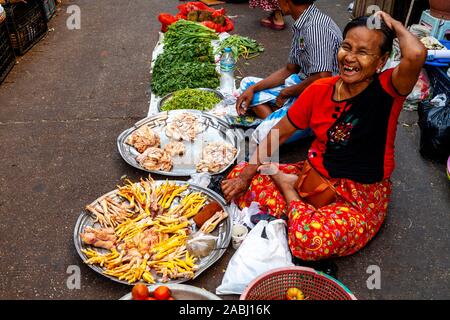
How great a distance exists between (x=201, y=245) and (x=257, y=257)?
1.31ft

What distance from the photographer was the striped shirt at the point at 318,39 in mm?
3385

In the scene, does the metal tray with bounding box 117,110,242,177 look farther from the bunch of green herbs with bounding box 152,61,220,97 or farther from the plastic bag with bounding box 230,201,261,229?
the bunch of green herbs with bounding box 152,61,220,97

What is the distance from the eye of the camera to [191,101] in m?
4.43

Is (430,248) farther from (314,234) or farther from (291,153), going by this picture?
(291,153)

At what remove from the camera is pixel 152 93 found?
496cm

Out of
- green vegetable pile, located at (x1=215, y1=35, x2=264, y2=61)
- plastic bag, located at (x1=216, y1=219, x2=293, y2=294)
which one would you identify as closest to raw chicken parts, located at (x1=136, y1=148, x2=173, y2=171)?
plastic bag, located at (x1=216, y1=219, x2=293, y2=294)

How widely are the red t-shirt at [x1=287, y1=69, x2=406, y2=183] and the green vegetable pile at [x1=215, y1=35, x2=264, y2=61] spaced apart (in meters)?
3.12

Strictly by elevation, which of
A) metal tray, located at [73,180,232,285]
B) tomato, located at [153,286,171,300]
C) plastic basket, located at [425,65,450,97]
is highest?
plastic basket, located at [425,65,450,97]

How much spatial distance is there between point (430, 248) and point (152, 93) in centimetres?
334

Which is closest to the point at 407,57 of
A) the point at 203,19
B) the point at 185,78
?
the point at 185,78

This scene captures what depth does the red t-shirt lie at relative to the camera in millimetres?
2584

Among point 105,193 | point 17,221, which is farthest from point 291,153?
point 17,221

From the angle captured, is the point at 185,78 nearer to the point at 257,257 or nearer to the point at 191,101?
the point at 191,101

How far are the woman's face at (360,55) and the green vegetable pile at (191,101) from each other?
6.86ft
